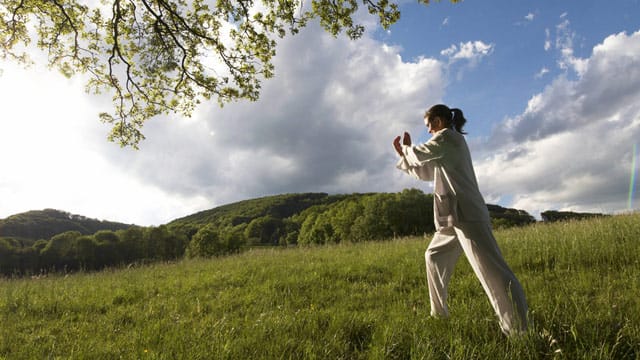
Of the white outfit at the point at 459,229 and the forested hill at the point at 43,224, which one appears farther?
the forested hill at the point at 43,224

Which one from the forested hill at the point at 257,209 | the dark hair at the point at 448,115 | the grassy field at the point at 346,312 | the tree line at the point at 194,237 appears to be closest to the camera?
the grassy field at the point at 346,312

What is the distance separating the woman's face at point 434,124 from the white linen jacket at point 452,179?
20 cm

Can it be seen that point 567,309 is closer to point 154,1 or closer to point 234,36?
point 234,36

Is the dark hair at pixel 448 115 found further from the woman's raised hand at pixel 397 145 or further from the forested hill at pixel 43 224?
the forested hill at pixel 43 224

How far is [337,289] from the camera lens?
6.14m

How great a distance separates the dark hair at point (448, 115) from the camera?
12.4 feet

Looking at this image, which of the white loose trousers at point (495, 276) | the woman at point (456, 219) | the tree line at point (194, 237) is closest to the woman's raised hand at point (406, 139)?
the woman at point (456, 219)

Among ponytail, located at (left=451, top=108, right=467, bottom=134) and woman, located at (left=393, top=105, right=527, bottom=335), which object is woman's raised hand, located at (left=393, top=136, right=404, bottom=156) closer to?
woman, located at (left=393, top=105, right=527, bottom=335)

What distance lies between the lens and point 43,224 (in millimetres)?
101938

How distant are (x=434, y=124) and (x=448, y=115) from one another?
0.62 ft

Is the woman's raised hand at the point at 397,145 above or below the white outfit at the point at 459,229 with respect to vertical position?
above

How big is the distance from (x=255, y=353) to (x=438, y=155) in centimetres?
277

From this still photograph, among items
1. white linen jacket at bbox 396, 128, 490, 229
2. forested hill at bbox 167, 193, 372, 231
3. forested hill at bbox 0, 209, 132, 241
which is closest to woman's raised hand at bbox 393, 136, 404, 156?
white linen jacket at bbox 396, 128, 490, 229

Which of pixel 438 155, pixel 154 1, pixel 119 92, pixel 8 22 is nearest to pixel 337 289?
pixel 438 155
